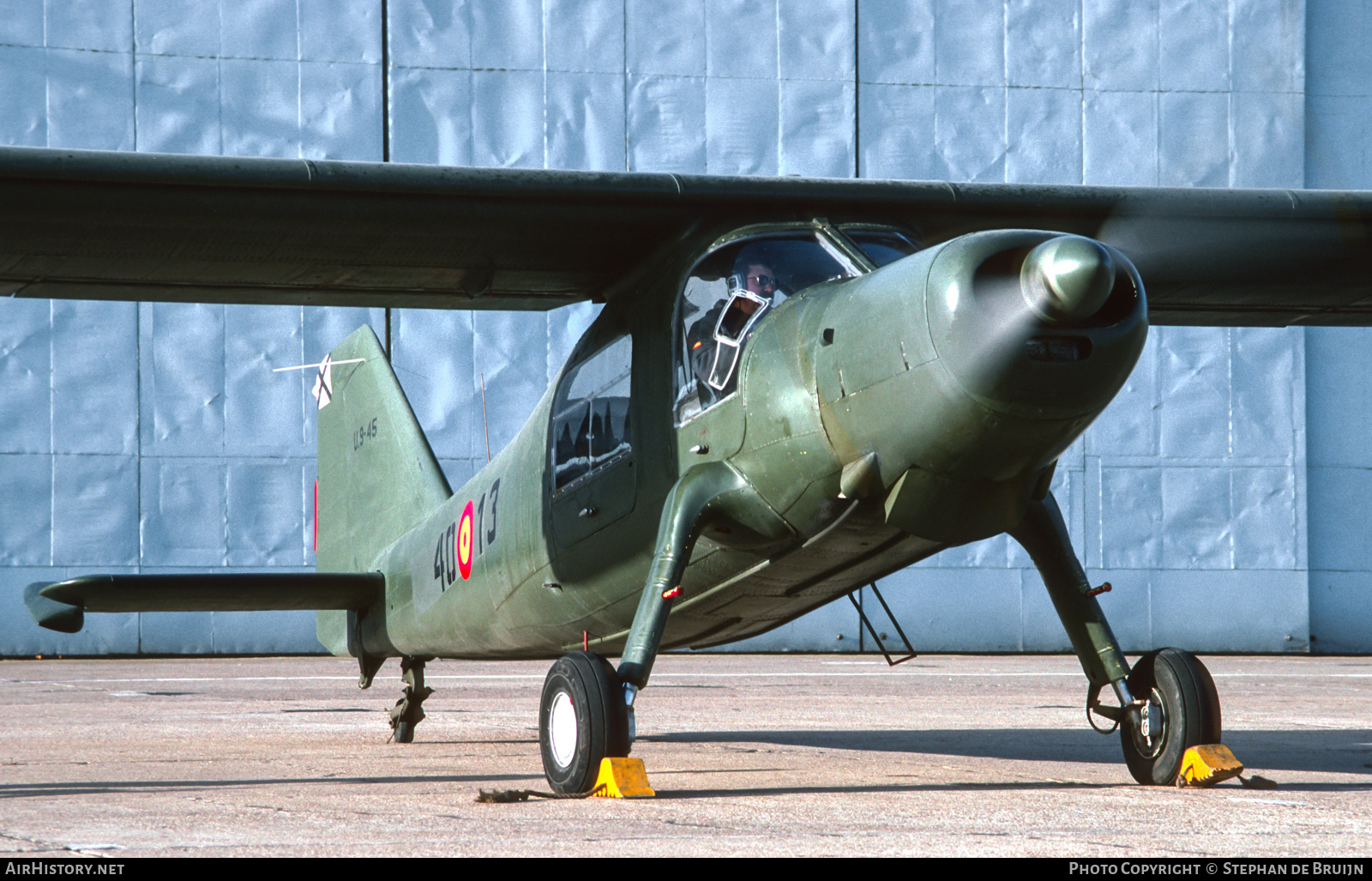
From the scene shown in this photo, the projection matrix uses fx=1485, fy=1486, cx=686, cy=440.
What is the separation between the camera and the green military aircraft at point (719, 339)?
538cm

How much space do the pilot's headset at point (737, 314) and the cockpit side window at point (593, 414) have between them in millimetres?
853

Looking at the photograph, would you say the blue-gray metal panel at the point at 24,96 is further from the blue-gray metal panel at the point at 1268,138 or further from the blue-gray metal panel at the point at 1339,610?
the blue-gray metal panel at the point at 1339,610

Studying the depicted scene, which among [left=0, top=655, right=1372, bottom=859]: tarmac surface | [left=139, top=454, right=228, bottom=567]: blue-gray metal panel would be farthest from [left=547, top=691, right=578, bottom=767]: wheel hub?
[left=139, top=454, right=228, bottom=567]: blue-gray metal panel

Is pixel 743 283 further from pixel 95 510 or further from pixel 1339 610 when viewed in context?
pixel 1339 610

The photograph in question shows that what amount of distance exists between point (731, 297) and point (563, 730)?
196 cm

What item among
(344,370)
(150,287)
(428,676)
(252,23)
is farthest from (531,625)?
(252,23)

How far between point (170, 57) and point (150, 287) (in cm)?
1466

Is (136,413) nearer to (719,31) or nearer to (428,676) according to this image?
(428,676)

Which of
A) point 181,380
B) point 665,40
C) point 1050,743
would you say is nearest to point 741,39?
point 665,40

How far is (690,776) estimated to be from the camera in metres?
6.92

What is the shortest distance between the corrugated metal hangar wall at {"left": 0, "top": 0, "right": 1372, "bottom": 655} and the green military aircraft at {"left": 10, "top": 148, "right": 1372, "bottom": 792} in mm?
12518

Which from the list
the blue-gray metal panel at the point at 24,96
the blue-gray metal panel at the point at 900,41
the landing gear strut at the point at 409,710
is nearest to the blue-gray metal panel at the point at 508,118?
the blue-gray metal panel at the point at 900,41

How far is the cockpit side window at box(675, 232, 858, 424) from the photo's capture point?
20.6 ft
